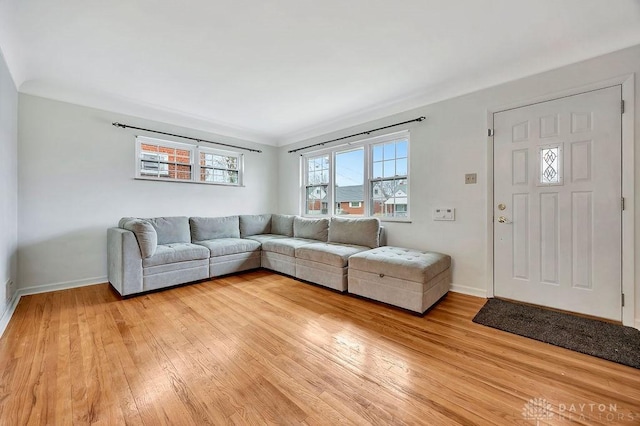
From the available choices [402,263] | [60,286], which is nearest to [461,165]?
[402,263]

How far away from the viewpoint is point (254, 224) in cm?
479

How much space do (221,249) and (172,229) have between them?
79cm

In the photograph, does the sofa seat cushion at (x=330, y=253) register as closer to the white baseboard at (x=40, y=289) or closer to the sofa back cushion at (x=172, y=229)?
the sofa back cushion at (x=172, y=229)

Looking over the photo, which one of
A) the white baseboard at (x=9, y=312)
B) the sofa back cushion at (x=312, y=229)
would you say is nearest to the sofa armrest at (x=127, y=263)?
the white baseboard at (x=9, y=312)

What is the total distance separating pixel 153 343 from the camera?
6.35 ft

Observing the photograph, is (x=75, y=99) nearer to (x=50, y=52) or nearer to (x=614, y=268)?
(x=50, y=52)

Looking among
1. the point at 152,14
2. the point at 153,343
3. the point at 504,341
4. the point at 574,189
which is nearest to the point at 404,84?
the point at 574,189

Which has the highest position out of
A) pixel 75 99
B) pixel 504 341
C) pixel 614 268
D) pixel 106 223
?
pixel 75 99

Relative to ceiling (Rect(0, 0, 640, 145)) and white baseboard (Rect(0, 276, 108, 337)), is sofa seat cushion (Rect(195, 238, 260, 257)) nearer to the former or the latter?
white baseboard (Rect(0, 276, 108, 337))

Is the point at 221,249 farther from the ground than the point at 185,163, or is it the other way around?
the point at 185,163

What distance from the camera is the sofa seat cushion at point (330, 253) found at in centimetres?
309

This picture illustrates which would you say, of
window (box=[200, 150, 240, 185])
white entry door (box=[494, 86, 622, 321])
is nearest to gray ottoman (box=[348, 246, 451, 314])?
white entry door (box=[494, 86, 622, 321])

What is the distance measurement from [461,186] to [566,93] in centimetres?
122

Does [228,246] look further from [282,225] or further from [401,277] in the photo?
[401,277]
